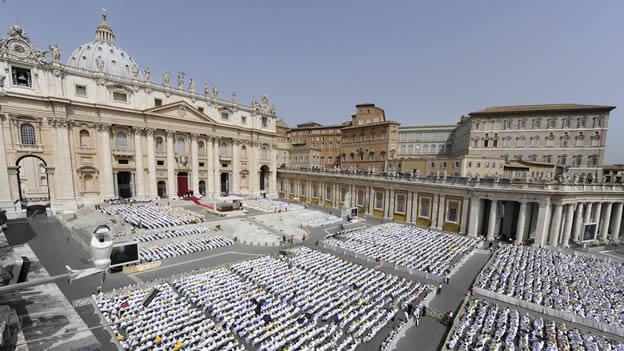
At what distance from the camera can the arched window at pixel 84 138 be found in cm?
4131

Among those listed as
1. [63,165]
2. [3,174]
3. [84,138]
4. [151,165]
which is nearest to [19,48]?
[84,138]

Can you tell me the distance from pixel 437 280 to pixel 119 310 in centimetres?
2057

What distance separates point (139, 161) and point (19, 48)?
65.9 ft

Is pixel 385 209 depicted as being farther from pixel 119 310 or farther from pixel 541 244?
pixel 119 310

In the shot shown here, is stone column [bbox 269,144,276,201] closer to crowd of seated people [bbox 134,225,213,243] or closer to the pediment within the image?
the pediment

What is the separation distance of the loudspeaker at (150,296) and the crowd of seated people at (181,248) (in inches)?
268

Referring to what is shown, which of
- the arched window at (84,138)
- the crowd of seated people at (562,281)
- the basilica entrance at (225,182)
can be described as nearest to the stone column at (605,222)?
the crowd of seated people at (562,281)

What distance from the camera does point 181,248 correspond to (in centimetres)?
2477

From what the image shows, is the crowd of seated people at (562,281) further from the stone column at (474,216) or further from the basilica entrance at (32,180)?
the basilica entrance at (32,180)

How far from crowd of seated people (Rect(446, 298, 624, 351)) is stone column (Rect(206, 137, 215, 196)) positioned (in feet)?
164

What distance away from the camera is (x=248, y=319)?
14.5 m

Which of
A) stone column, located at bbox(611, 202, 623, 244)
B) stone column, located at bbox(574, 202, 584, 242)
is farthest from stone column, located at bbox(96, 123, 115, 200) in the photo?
stone column, located at bbox(611, 202, 623, 244)

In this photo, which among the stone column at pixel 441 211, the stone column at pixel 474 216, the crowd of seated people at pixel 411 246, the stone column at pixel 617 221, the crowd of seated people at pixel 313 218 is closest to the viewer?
the crowd of seated people at pixel 411 246

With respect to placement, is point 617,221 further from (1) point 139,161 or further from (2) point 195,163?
(1) point 139,161
